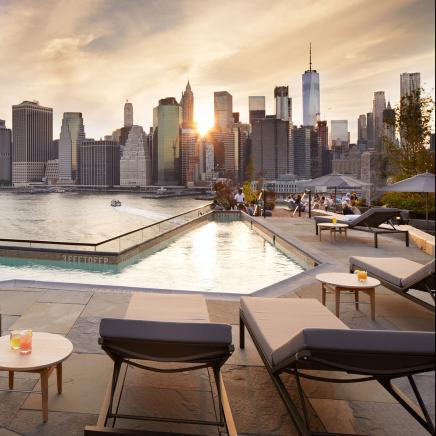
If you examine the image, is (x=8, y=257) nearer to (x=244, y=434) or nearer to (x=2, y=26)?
(x=2, y=26)

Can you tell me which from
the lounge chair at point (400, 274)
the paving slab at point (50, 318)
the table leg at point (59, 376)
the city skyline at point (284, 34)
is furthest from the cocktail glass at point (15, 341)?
the lounge chair at point (400, 274)

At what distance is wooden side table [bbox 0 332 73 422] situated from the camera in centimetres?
240

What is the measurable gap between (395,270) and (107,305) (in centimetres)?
315

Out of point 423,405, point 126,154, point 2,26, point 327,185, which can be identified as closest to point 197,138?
point 126,154

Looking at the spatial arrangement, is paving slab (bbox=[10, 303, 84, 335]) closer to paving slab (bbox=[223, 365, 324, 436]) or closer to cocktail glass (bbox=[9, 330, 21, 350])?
cocktail glass (bbox=[9, 330, 21, 350])

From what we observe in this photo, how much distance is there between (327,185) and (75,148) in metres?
82.2

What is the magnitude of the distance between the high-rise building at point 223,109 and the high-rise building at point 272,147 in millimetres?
52463

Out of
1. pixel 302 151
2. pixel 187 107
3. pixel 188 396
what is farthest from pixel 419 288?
pixel 187 107

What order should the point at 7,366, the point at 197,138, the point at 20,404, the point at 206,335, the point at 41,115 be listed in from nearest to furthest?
the point at 206,335 → the point at 7,366 → the point at 20,404 → the point at 41,115 → the point at 197,138

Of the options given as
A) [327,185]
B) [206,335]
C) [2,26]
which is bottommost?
[206,335]

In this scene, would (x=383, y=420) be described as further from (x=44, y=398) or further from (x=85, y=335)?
(x=85, y=335)

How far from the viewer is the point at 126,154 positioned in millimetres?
99875

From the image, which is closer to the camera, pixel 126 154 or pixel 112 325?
pixel 112 325

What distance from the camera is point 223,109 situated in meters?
112
